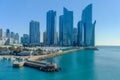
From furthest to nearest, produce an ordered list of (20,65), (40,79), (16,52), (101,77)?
1. (16,52)
2. (20,65)
3. (101,77)
4. (40,79)

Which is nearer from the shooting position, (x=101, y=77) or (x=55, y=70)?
(x=101, y=77)

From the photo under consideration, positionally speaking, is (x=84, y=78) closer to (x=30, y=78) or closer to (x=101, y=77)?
(x=101, y=77)

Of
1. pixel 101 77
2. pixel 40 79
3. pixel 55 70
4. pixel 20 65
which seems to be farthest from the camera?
pixel 20 65

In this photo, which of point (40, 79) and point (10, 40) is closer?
point (40, 79)

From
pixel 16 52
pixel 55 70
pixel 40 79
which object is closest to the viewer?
pixel 40 79

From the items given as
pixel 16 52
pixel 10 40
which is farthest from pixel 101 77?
pixel 10 40

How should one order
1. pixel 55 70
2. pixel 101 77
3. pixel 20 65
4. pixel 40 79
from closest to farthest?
pixel 40 79 < pixel 101 77 < pixel 55 70 < pixel 20 65

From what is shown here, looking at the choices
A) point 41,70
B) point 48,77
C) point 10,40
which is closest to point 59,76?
point 48,77

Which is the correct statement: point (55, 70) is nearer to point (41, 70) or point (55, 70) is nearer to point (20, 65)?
point (41, 70)
